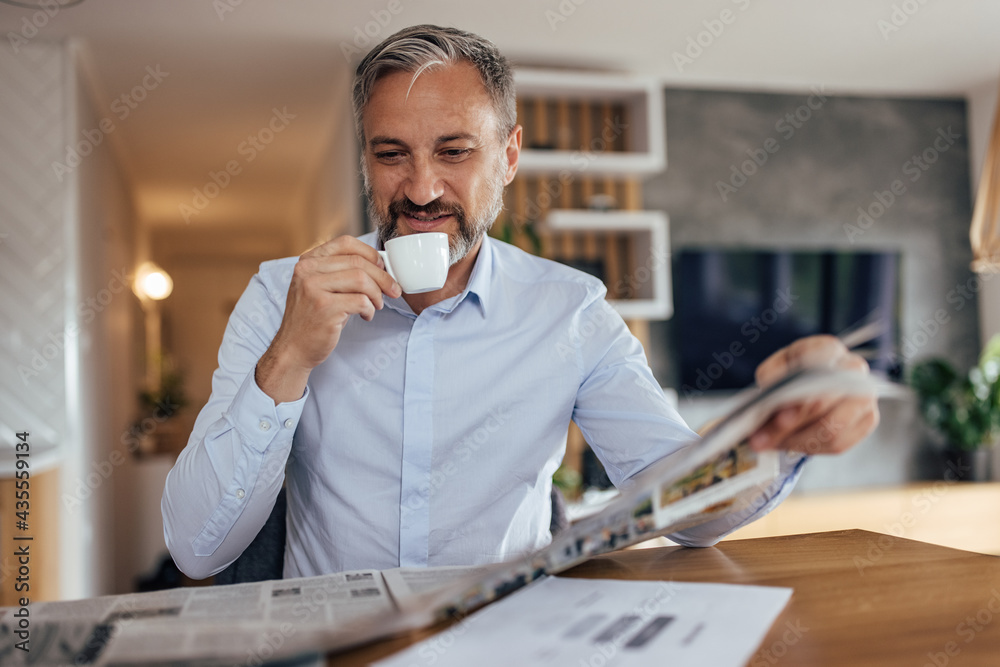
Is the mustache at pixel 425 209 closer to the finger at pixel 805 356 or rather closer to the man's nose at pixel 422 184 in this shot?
the man's nose at pixel 422 184

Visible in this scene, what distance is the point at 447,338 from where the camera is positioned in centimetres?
118

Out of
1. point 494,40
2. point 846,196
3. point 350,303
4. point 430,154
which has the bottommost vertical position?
point 350,303

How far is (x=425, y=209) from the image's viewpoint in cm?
117

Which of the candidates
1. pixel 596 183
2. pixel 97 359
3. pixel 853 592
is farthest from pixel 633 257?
pixel 853 592

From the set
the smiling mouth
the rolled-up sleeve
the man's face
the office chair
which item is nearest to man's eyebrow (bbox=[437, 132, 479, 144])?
the man's face

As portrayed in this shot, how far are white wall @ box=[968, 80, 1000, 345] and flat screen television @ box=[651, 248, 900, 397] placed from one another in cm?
98

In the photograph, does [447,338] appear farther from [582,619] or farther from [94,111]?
[94,111]

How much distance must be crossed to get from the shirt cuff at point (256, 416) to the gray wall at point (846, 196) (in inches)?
151

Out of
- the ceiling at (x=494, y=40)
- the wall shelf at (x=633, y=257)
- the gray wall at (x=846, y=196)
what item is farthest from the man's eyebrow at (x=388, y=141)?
the gray wall at (x=846, y=196)

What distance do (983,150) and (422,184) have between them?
539cm

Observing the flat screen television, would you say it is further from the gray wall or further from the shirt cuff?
the shirt cuff

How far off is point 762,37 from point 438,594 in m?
4.23

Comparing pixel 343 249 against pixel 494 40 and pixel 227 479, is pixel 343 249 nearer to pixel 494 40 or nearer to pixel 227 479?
pixel 227 479

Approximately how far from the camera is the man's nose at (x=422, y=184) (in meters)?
1.15
